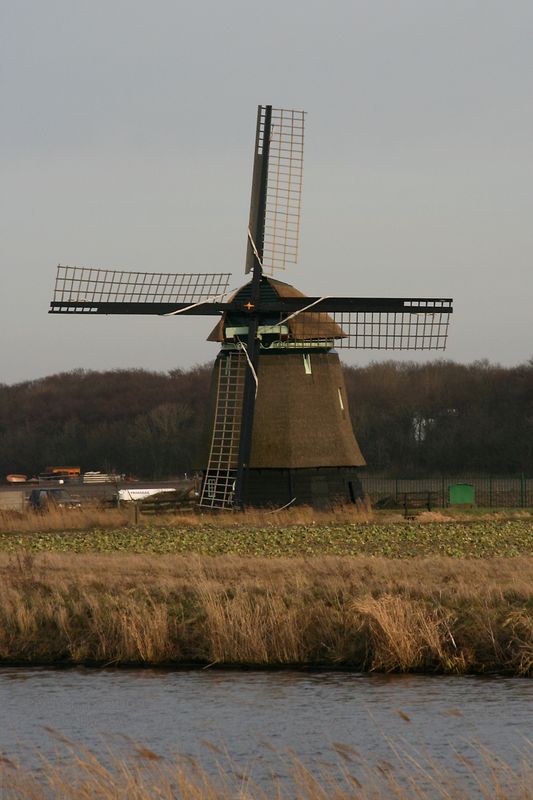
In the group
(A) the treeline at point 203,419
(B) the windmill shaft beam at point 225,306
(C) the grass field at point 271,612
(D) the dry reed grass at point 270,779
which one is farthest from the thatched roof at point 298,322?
(A) the treeline at point 203,419

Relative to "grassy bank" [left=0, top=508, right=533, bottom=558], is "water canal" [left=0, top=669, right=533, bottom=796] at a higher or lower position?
lower

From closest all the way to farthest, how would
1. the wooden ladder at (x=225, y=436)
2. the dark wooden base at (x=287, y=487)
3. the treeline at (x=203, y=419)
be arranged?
1. the dark wooden base at (x=287, y=487)
2. the wooden ladder at (x=225, y=436)
3. the treeline at (x=203, y=419)

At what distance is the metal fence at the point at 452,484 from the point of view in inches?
2077

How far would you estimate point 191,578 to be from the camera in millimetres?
22109

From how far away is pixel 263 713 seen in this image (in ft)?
54.2

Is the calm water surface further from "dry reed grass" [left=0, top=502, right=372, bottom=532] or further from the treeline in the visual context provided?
the treeline

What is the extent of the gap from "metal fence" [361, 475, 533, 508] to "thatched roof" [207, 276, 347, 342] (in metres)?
8.73

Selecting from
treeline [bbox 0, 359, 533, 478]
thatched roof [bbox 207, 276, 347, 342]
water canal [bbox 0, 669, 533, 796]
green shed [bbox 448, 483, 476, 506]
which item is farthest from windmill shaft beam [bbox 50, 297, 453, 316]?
treeline [bbox 0, 359, 533, 478]

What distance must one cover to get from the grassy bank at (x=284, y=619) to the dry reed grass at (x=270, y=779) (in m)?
3.86

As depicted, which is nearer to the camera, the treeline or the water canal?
the water canal

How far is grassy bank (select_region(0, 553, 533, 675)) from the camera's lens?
1833 cm

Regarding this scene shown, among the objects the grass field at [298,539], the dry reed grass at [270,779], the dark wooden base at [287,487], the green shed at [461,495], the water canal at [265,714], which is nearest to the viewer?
the dry reed grass at [270,779]

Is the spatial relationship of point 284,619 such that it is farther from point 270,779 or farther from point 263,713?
point 270,779

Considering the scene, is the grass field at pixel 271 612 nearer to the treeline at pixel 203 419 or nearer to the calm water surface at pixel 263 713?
the calm water surface at pixel 263 713
